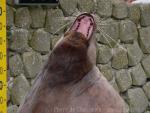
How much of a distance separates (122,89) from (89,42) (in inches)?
160

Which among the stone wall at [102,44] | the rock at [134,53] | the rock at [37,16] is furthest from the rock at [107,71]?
the rock at [37,16]

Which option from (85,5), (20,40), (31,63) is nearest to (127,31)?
(85,5)

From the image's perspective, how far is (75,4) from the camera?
468 cm

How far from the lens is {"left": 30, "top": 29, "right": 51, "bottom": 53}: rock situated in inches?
176

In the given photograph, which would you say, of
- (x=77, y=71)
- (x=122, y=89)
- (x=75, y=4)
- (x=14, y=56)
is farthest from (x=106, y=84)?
(x=122, y=89)

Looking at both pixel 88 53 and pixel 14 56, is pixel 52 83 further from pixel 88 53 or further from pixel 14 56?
pixel 14 56

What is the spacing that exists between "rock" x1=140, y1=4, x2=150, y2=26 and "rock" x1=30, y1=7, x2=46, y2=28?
3.96 feet

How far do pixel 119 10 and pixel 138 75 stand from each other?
70cm

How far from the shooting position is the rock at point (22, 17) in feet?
14.1

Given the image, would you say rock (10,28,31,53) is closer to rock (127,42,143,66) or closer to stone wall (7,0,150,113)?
stone wall (7,0,150,113)

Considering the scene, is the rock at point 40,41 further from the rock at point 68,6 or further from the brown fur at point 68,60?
the brown fur at point 68,60

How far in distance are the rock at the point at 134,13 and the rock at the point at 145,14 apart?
0.14 ft

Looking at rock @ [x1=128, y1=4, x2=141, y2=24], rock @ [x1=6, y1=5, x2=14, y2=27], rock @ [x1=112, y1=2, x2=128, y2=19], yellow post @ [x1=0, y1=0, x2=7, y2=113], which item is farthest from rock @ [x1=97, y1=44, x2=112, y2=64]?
yellow post @ [x1=0, y1=0, x2=7, y2=113]

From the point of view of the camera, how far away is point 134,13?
5.27 metres
